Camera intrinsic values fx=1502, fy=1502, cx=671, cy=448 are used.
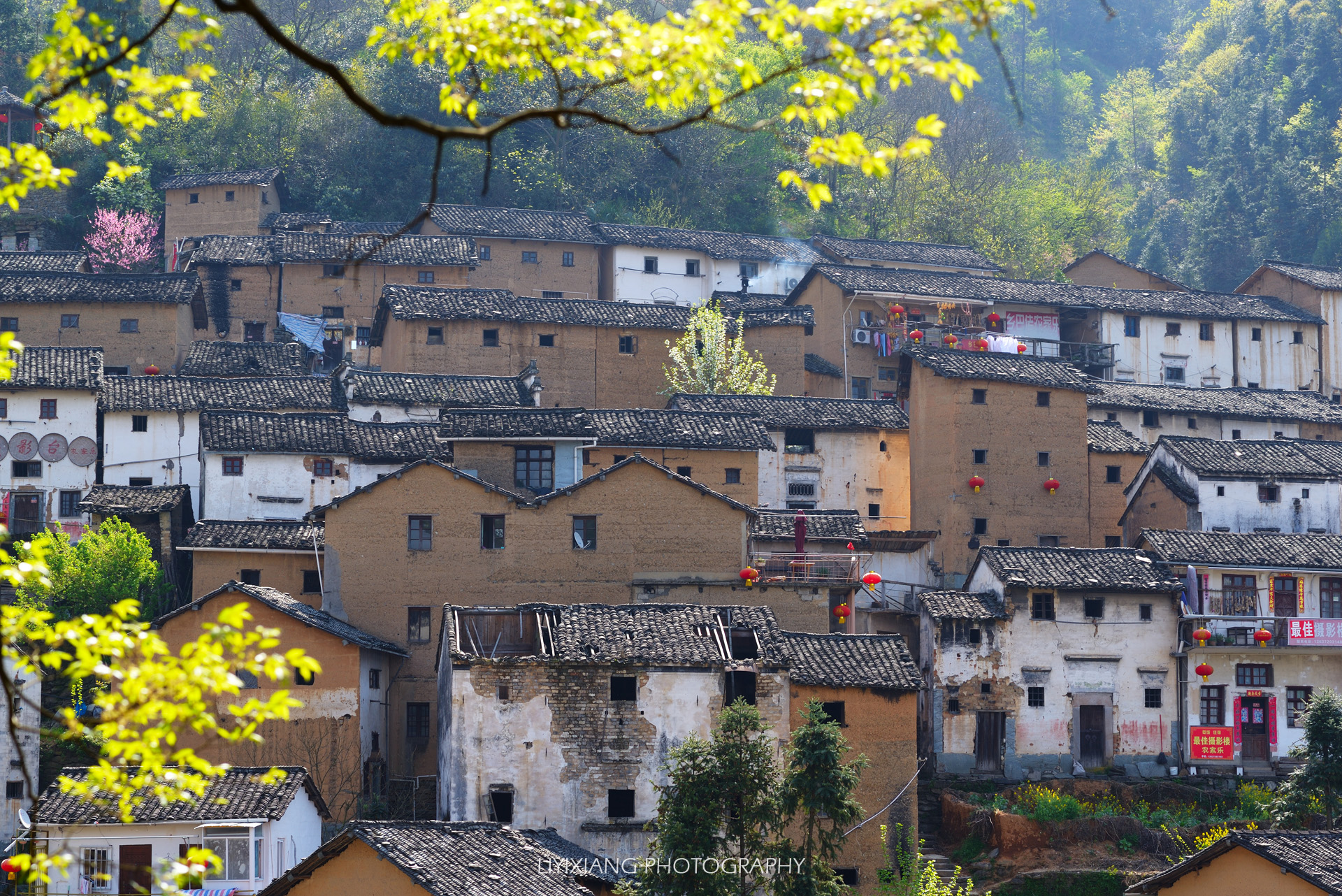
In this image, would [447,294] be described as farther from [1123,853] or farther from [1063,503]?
[1123,853]

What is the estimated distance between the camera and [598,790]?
28.9 metres

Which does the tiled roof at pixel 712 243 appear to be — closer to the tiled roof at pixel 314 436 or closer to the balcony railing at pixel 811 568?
the tiled roof at pixel 314 436

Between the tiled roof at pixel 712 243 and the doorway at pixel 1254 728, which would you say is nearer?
the doorway at pixel 1254 728

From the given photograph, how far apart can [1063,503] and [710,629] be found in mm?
16048

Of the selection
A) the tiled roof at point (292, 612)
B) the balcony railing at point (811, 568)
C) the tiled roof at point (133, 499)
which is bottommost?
the tiled roof at point (292, 612)

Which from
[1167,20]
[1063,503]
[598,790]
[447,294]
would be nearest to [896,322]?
[1063,503]

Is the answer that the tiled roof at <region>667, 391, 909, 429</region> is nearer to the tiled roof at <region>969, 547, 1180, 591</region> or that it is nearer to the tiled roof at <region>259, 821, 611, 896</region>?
the tiled roof at <region>969, 547, 1180, 591</region>

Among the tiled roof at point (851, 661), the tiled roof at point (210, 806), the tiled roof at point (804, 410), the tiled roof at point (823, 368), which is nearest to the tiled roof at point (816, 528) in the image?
the tiled roof at point (804, 410)

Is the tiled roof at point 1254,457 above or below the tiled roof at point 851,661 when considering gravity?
above

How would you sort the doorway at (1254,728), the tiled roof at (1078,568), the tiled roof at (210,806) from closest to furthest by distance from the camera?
the tiled roof at (210,806), the tiled roof at (1078,568), the doorway at (1254,728)

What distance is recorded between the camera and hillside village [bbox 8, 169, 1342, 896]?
29.2 m

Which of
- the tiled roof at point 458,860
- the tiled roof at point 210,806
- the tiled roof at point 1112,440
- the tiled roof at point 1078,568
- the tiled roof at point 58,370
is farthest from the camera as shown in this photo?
the tiled roof at point 1112,440

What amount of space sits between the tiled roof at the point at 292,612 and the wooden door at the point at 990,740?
1350 centimetres

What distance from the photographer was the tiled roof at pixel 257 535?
35250 millimetres
